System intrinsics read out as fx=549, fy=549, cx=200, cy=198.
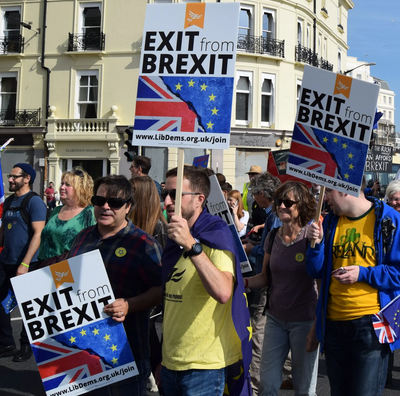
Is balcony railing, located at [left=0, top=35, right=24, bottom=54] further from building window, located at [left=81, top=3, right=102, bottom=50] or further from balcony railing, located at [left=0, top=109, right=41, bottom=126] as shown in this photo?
building window, located at [left=81, top=3, right=102, bottom=50]

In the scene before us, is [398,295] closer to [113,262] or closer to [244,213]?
[113,262]

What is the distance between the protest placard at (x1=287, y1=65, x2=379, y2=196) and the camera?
343 centimetres

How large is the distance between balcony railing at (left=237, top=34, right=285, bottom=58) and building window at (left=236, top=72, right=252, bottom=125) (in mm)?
1198

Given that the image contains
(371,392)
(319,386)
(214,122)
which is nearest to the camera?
(214,122)

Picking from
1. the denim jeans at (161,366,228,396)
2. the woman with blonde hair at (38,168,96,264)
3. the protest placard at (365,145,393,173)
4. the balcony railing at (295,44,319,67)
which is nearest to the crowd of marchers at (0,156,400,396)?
the denim jeans at (161,366,228,396)

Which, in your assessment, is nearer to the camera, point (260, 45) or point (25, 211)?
point (25, 211)

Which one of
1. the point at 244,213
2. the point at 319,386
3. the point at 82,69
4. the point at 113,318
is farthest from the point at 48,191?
the point at 113,318

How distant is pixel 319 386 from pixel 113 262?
3004mm

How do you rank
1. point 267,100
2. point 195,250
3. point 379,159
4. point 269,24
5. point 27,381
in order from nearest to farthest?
point 195,250, point 27,381, point 379,159, point 267,100, point 269,24

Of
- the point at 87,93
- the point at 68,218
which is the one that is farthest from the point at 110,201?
the point at 87,93

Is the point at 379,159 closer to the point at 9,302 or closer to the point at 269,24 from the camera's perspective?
the point at 9,302

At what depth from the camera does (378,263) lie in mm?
3330

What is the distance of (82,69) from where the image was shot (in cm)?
2570

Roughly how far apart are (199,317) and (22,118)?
82.7 feet
